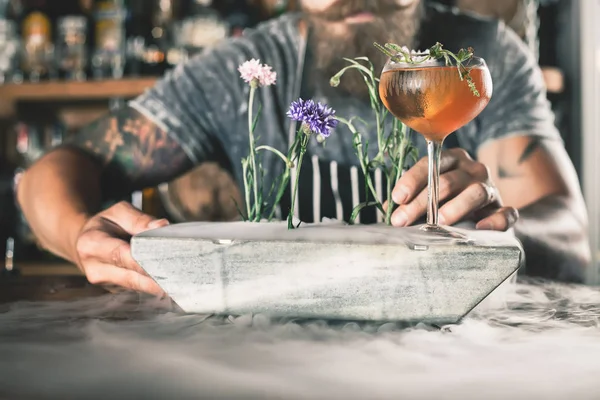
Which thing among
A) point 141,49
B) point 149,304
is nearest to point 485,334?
point 149,304


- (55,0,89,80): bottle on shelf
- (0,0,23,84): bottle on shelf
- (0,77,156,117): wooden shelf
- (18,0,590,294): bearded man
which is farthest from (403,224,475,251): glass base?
(0,0,23,84): bottle on shelf

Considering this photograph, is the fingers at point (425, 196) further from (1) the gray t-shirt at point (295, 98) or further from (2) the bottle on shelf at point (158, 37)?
(2) the bottle on shelf at point (158, 37)

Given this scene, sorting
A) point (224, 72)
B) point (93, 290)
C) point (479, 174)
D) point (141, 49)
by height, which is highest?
point (141, 49)

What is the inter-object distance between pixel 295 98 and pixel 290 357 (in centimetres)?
116

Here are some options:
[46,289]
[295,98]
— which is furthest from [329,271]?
[295,98]

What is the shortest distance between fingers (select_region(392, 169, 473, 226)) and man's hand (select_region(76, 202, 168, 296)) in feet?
0.91

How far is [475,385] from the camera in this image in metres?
0.42

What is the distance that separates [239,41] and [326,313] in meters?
1.22

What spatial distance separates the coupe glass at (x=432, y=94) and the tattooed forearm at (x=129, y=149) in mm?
898

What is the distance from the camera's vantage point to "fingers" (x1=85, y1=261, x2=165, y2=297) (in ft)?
2.43

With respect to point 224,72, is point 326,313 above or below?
below

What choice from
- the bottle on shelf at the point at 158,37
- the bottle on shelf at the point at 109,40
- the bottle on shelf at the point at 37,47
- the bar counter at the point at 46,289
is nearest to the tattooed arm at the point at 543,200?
the bar counter at the point at 46,289

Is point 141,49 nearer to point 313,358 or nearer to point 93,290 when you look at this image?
point 93,290

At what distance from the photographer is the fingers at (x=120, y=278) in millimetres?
740
